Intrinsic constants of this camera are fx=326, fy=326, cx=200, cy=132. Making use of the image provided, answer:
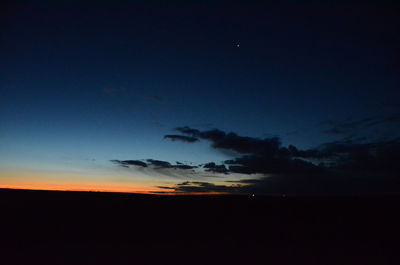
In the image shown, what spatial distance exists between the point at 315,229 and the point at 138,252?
13.0m

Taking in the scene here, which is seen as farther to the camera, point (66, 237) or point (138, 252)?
point (66, 237)

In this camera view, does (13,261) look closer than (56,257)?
Yes

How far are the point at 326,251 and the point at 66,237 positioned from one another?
12586 millimetres

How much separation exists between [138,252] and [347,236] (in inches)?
491

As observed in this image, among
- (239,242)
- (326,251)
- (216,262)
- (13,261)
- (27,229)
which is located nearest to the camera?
(13,261)

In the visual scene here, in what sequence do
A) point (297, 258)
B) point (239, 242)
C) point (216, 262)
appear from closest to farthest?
point (216, 262) < point (297, 258) < point (239, 242)

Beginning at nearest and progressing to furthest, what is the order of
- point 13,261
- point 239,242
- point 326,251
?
point 13,261, point 326,251, point 239,242

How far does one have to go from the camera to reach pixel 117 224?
70.6 feet

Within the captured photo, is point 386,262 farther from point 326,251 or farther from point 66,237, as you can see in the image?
point 66,237

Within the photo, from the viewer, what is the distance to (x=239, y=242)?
53.4ft

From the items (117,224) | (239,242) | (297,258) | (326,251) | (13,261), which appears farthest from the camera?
(117,224)

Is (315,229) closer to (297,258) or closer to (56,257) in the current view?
(297,258)

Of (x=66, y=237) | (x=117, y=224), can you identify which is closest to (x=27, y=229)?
(x=66, y=237)

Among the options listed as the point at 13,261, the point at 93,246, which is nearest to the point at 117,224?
the point at 93,246
